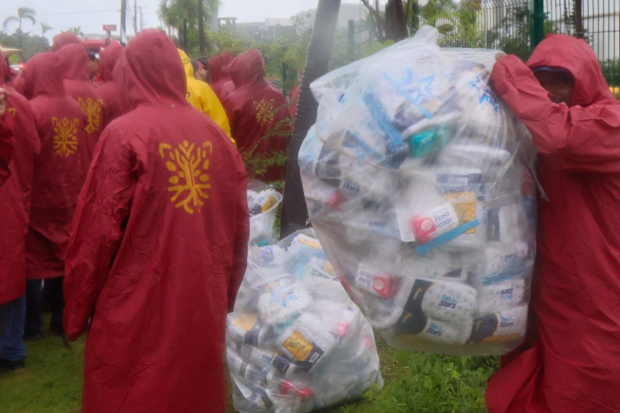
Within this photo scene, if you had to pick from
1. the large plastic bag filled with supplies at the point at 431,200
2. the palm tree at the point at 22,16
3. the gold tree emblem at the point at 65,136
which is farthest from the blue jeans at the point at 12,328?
the palm tree at the point at 22,16

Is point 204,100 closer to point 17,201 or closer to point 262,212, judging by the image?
point 262,212

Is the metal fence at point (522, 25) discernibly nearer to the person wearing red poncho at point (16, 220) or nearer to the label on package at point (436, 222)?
the label on package at point (436, 222)

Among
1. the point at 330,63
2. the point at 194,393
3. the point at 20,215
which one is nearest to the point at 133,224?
the point at 194,393

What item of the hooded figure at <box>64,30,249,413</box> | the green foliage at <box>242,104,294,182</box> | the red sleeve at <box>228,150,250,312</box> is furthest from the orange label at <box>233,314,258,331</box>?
the green foliage at <box>242,104,294,182</box>

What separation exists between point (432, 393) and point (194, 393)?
1.24m

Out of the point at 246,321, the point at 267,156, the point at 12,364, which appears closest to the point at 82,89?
the point at 267,156

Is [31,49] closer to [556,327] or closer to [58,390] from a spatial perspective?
[58,390]

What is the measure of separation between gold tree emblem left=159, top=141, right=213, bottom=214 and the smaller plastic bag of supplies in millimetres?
2167

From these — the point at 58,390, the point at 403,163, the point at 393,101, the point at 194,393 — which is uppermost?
the point at 393,101

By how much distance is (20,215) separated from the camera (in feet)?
15.3

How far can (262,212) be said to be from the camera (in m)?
5.85

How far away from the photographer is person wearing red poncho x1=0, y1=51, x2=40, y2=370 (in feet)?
15.1

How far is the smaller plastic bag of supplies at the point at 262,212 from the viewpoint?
18.1 feet

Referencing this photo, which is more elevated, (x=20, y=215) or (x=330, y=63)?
(x=330, y=63)
